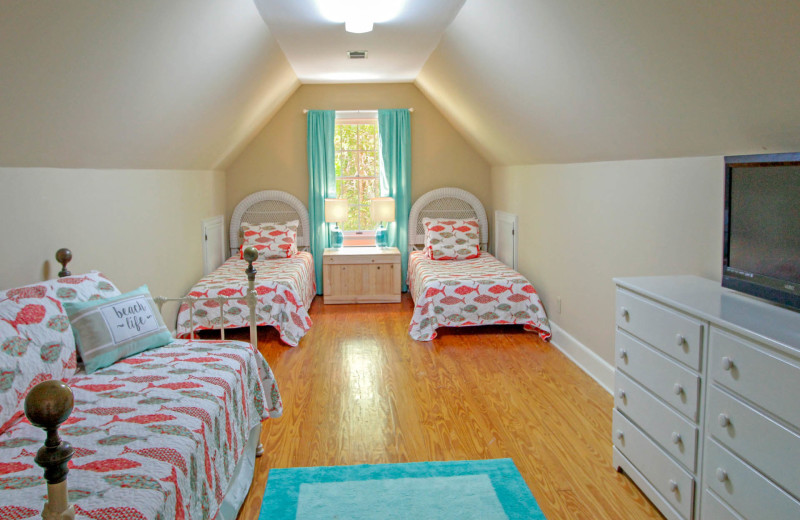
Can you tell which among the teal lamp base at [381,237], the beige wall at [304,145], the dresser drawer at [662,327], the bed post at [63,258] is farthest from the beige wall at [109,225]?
the dresser drawer at [662,327]

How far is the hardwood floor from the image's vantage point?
A: 272 cm

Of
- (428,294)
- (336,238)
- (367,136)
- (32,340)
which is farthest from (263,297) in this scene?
(367,136)

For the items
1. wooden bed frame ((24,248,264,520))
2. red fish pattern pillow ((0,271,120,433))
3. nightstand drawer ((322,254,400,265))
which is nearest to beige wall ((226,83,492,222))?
nightstand drawer ((322,254,400,265))

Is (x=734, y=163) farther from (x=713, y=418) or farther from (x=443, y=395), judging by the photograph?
(x=443, y=395)

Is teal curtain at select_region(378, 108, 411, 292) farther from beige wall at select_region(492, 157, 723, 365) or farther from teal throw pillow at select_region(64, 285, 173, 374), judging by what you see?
teal throw pillow at select_region(64, 285, 173, 374)

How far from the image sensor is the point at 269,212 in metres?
6.75

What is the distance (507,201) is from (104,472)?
16.5ft

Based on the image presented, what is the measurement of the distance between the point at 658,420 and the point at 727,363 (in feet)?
1.68

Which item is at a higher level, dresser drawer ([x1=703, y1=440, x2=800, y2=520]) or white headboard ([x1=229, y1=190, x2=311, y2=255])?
white headboard ([x1=229, y1=190, x2=311, y2=255])

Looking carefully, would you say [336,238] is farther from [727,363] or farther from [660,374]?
[727,363]

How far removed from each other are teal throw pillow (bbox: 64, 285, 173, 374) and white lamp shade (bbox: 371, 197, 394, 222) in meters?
3.78

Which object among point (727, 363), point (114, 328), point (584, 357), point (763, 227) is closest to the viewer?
point (727, 363)

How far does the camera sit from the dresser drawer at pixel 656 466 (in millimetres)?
2197

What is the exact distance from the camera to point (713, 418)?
203cm
